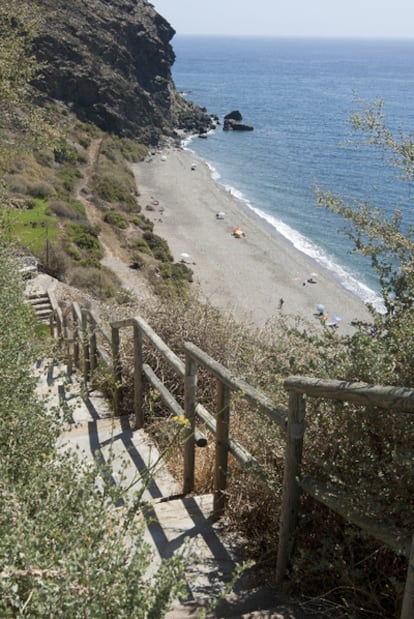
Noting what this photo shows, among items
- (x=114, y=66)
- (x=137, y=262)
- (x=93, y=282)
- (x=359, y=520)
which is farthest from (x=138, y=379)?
(x=114, y=66)

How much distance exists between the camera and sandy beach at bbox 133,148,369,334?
28891 millimetres

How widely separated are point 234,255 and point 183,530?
32.3 metres

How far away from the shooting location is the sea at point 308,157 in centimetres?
3284

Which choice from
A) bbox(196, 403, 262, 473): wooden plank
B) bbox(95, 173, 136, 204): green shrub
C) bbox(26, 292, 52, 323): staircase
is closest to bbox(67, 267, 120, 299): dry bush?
bbox(26, 292, 52, 323): staircase

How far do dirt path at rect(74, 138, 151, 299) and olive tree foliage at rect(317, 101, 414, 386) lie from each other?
618 inches

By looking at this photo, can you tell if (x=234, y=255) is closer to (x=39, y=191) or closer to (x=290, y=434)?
(x=39, y=191)

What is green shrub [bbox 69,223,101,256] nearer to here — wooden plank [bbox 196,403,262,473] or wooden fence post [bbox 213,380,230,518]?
wooden plank [bbox 196,403,262,473]

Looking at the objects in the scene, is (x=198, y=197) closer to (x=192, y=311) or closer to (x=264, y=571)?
(x=192, y=311)

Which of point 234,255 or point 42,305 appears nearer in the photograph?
point 42,305

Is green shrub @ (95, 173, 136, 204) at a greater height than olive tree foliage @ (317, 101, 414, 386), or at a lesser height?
lesser

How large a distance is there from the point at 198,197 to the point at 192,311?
40897mm

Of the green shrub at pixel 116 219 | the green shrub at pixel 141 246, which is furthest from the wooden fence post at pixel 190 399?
the green shrub at pixel 116 219

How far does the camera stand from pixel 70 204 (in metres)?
36.5

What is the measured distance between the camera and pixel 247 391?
328 cm
